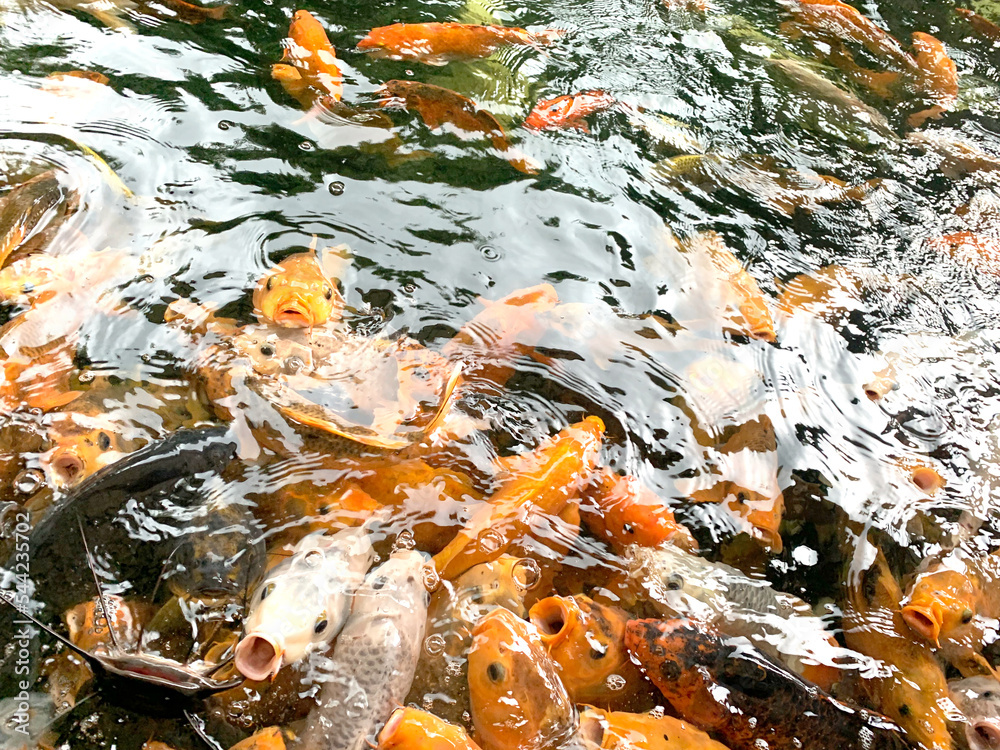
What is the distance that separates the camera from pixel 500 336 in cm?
334

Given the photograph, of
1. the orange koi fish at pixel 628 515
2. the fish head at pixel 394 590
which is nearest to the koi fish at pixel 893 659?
the orange koi fish at pixel 628 515

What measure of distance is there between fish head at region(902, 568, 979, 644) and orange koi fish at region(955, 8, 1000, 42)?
20.4ft

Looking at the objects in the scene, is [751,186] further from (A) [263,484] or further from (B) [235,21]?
(B) [235,21]

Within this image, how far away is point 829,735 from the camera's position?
2.36m

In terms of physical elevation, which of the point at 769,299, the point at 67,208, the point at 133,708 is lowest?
the point at 133,708

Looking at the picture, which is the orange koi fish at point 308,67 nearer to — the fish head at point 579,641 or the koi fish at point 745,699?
the fish head at point 579,641

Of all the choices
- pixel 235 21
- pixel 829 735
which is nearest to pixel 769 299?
pixel 829 735

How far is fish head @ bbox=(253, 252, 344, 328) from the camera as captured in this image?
10.3ft

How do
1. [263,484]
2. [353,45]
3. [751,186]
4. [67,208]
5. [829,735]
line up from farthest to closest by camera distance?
[353,45] < [751,186] < [67,208] < [263,484] < [829,735]

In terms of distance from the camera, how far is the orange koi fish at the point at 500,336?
320 cm

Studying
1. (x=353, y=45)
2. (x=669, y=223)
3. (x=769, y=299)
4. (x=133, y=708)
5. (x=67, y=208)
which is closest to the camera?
(x=133, y=708)

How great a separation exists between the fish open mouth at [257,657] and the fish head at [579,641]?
0.89 metres

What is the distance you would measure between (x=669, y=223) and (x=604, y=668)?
2.71 m

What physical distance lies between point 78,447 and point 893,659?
10.7 feet
